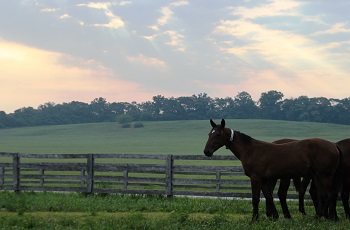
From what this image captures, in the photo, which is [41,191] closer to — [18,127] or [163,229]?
[163,229]

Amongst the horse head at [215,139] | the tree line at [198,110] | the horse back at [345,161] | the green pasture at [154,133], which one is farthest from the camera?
the tree line at [198,110]

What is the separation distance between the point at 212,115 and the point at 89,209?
119m

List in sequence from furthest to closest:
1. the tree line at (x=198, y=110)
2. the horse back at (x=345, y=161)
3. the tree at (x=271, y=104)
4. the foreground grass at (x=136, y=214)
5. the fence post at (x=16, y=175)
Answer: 1. the tree at (x=271, y=104)
2. the tree line at (x=198, y=110)
3. the fence post at (x=16, y=175)
4. the horse back at (x=345, y=161)
5. the foreground grass at (x=136, y=214)

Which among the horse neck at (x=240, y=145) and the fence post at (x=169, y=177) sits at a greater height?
the horse neck at (x=240, y=145)

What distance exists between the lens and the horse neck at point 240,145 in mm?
12250

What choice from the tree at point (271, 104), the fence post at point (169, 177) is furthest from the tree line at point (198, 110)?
the fence post at point (169, 177)

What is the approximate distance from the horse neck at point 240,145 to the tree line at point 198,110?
111149 mm

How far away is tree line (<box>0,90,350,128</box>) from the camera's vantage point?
12219 centimetres

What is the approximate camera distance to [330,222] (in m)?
11.2

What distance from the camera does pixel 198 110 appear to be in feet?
456

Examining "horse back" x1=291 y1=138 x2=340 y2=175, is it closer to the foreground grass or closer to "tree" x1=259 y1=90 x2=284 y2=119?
the foreground grass

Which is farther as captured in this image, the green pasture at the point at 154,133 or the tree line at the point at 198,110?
the tree line at the point at 198,110

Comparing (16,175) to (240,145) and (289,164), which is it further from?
(289,164)

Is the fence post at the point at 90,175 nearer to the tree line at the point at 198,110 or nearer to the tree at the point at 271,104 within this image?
the tree line at the point at 198,110
